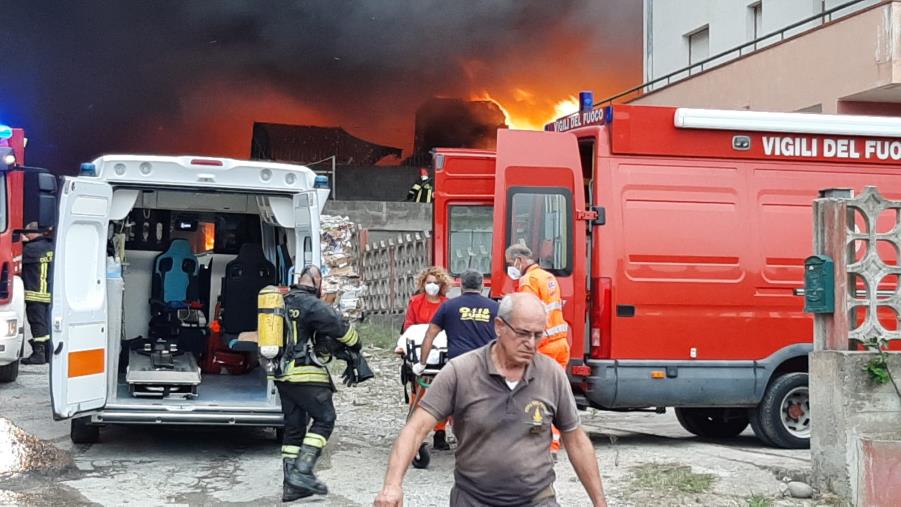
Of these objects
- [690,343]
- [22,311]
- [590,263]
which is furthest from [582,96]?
[22,311]

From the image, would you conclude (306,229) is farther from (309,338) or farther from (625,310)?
(625,310)

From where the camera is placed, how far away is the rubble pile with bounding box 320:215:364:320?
1808 cm

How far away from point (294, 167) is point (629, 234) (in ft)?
9.18

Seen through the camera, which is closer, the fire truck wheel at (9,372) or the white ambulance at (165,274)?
the white ambulance at (165,274)

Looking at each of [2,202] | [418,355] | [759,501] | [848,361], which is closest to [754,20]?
[2,202]

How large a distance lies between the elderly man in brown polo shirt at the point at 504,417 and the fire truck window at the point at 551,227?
15.6 feet

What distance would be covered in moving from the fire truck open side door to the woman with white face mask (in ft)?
1.77

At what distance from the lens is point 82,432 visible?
29.5 feet

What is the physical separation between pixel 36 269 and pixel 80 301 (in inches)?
214

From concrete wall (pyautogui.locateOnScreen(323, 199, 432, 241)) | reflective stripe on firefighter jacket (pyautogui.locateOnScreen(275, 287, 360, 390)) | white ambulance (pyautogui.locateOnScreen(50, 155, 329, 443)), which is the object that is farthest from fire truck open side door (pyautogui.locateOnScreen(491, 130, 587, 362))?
concrete wall (pyautogui.locateOnScreen(323, 199, 432, 241))

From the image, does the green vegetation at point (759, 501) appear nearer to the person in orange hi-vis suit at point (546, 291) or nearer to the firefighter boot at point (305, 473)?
the person in orange hi-vis suit at point (546, 291)

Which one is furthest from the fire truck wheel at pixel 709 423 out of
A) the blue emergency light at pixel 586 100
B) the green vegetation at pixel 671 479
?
the blue emergency light at pixel 586 100

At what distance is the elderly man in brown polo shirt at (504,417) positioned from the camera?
380cm

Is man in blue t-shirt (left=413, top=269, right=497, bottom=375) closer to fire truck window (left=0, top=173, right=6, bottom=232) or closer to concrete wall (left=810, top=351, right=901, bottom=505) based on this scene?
concrete wall (left=810, top=351, right=901, bottom=505)
